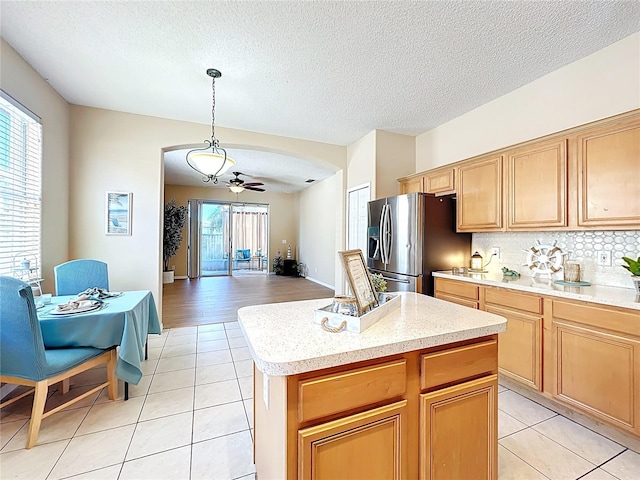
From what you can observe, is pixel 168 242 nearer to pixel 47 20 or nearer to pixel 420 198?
pixel 47 20

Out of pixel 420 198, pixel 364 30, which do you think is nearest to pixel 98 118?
pixel 364 30

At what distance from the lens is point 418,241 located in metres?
3.04

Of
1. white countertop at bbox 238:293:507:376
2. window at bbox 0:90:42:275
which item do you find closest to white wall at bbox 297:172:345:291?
window at bbox 0:90:42:275

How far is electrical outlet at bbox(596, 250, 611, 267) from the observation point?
2.18 metres

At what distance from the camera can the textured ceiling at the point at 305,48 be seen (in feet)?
6.27

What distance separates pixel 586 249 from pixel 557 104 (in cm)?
133

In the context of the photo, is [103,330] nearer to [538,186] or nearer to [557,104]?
[538,186]

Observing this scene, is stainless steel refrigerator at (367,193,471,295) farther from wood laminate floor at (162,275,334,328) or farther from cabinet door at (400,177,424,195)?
wood laminate floor at (162,275,334,328)

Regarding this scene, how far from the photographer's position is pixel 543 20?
196cm

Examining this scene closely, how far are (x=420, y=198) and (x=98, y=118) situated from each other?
394cm

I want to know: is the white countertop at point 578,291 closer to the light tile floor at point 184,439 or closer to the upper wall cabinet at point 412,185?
the light tile floor at point 184,439

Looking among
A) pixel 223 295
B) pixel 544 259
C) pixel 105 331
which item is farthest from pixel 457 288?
pixel 223 295

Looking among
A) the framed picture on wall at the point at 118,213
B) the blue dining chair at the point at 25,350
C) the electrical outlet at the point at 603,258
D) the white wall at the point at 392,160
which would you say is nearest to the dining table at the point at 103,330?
the blue dining chair at the point at 25,350

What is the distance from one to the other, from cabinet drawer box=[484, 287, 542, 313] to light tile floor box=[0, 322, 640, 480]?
757 mm
